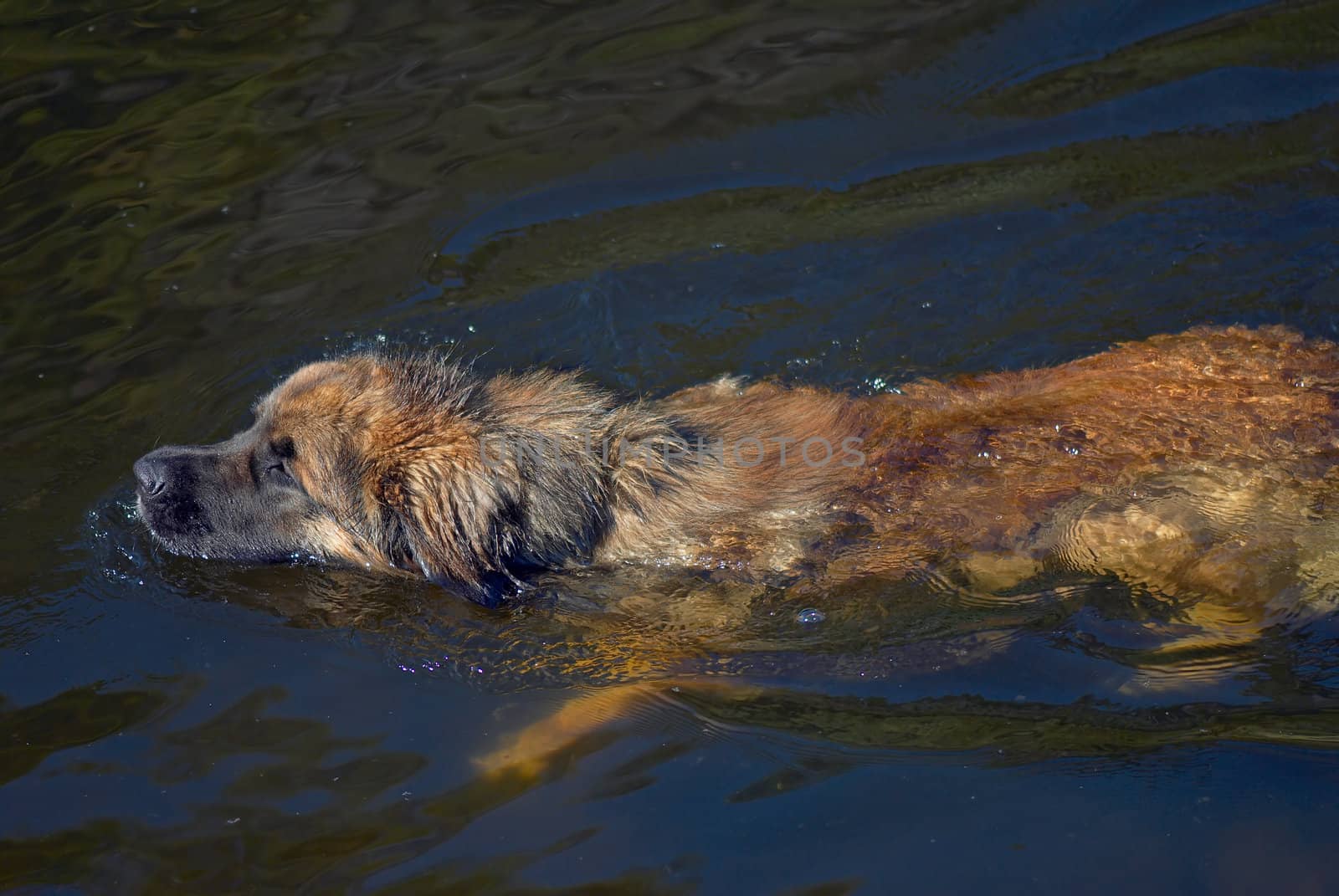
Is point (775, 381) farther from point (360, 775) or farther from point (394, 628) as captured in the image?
point (360, 775)

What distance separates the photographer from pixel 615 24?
7629mm

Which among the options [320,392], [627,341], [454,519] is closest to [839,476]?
[454,519]

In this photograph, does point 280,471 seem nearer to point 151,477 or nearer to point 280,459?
point 280,459

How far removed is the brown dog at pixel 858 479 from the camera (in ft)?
14.1

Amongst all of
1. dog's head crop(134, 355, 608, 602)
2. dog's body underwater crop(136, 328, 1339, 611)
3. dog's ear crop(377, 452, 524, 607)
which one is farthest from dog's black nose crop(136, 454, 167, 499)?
dog's ear crop(377, 452, 524, 607)

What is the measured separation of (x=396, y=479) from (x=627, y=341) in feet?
6.67

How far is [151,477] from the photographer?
4.80m

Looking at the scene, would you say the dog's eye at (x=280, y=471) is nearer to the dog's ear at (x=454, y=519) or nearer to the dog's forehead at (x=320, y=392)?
the dog's forehead at (x=320, y=392)

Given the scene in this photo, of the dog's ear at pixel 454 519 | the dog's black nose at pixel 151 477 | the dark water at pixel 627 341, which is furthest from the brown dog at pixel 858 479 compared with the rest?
the dog's black nose at pixel 151 477

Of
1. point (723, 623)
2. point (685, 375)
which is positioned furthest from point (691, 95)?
point (723, 623)

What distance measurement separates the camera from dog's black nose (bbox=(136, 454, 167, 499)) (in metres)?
4.80

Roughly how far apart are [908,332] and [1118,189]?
170 centimetres

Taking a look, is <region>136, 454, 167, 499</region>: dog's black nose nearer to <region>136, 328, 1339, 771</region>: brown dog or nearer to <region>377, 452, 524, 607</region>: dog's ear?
<region>136, 328, 1339, 771</region>: brown dog

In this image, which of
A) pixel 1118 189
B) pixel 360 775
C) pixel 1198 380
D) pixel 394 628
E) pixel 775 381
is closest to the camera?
pixel 360 775
